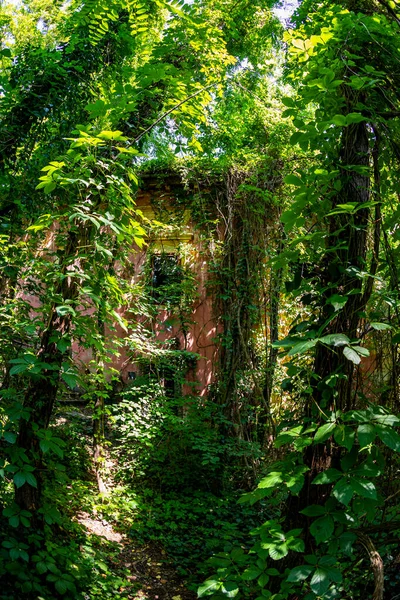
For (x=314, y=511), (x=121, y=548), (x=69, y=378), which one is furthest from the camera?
(x=121, y=548)

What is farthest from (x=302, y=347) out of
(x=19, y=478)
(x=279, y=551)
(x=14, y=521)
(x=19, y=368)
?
(x=14, y=521)

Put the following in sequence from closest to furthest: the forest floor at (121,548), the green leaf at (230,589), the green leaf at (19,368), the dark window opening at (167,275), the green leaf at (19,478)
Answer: the green leaf at (230,589) → the green leaf at (19,368) → the green leaf at (19,478) → the forest floor at (121,548) → the dark window opening at (167,275)

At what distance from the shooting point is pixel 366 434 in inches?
71.4

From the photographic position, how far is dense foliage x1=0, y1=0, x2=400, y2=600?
222 cm

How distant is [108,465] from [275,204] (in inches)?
174

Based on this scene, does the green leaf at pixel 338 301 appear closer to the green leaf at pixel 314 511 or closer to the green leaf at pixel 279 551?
the green leaf at pixel 314 511

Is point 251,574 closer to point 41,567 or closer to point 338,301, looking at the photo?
point 338,301

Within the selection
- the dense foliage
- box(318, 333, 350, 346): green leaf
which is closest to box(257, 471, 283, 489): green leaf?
the dense foliage

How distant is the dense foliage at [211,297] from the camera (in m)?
2.22

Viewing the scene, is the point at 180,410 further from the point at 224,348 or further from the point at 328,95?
the point at 328,95

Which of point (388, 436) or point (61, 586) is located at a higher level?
point (388, 436)

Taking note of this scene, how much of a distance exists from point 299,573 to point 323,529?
0.62ft

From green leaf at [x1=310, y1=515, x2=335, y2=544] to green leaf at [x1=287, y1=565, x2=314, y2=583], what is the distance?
0.13 metres

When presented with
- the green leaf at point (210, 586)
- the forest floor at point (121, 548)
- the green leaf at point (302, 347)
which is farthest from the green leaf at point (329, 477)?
the forest floor at point (121, 548)
